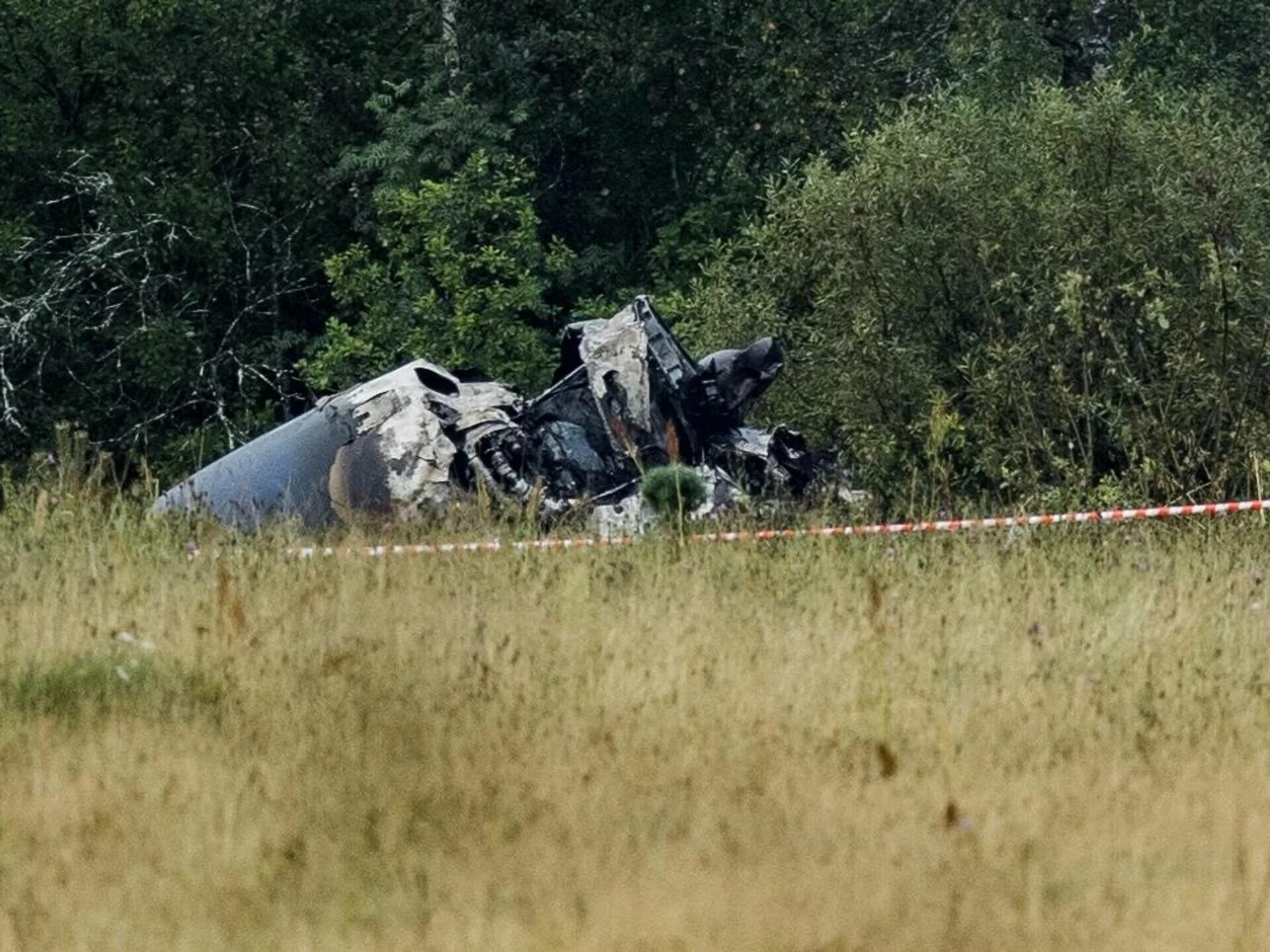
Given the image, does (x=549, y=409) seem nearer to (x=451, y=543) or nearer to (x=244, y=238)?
(x=451, y=543)

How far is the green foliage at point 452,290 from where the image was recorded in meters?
23.9

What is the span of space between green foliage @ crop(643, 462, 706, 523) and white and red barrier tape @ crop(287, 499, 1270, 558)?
35cm

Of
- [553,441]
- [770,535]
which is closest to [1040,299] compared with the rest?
[553,441]

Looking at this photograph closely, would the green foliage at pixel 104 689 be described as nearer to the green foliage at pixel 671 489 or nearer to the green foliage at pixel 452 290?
the green foliage at pixel 671 489

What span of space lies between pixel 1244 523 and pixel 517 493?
194 inches

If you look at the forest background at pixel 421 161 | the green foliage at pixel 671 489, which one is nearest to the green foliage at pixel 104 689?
the green foliage at pixel 671 489

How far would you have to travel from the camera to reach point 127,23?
25.8 metres

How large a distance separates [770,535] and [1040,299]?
5.51 metres

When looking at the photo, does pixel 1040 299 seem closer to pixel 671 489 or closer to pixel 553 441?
pixel 553 441

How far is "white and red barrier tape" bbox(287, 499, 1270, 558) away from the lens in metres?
9.09

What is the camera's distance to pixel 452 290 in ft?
79.5

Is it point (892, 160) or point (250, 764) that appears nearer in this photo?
point (250, 764)

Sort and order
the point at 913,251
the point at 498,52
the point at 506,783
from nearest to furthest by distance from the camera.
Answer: the point at 506,783 < the point at 913,251 < the point at 498,52

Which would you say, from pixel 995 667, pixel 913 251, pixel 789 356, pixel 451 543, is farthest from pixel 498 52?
pixel 995 667
